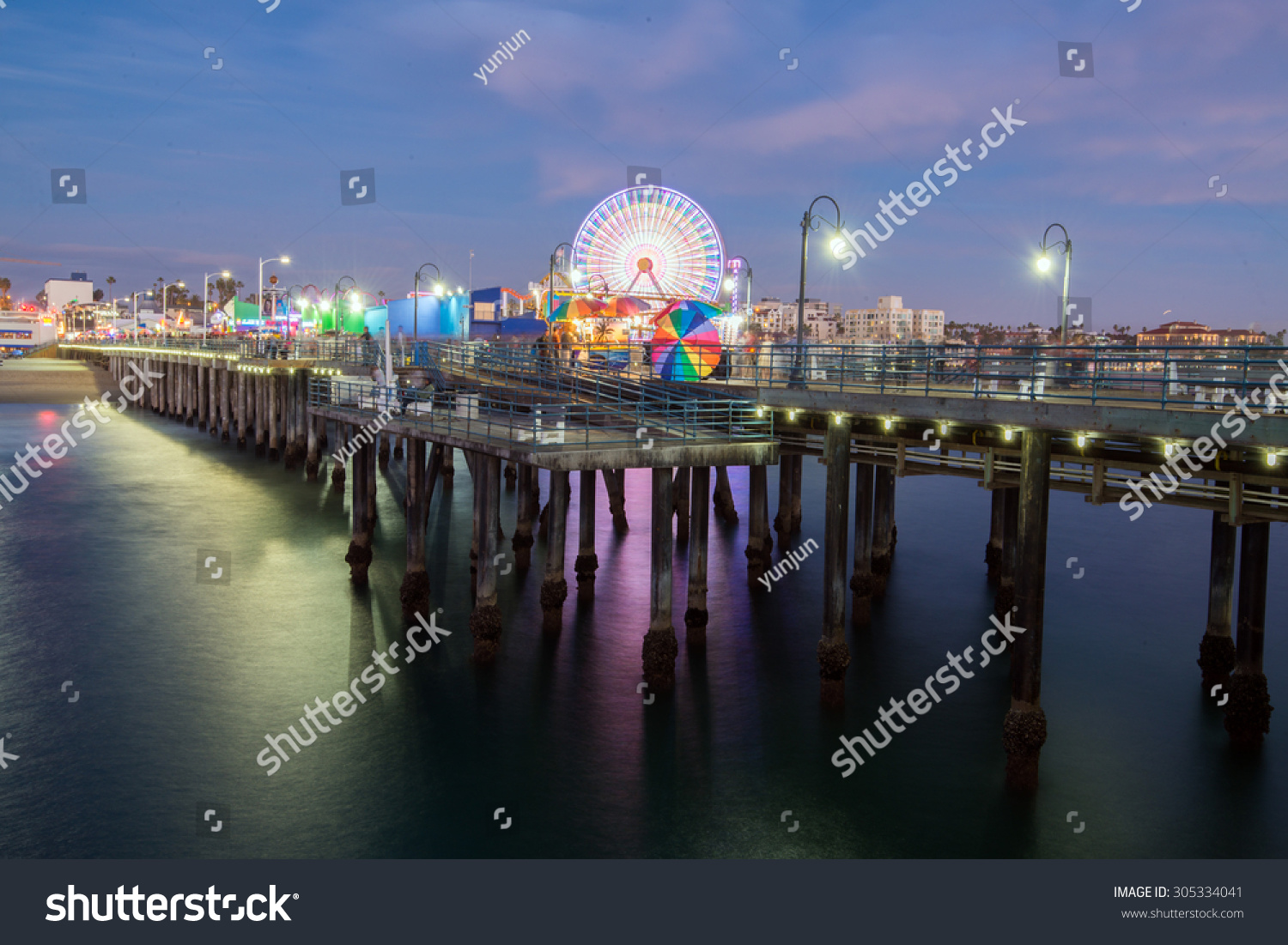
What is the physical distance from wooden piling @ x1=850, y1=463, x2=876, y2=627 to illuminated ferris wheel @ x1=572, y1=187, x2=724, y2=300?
1717 cm

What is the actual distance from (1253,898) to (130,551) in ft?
107

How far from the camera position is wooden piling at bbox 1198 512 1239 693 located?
18.4 m

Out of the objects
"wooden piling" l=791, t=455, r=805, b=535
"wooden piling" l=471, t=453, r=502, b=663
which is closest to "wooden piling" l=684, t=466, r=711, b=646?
"wooden piling" l=471, t=453, r=502, b=663

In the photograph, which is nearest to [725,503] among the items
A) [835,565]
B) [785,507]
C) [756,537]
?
[785,507]

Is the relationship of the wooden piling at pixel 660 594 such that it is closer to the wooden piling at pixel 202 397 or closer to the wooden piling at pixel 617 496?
the wooden piling at pixel 617 496

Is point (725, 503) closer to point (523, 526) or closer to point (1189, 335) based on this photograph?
point (523, 526)

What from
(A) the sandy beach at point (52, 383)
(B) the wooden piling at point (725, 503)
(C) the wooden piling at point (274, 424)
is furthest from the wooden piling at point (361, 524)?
(A) the sandy beach at point (52, 383)

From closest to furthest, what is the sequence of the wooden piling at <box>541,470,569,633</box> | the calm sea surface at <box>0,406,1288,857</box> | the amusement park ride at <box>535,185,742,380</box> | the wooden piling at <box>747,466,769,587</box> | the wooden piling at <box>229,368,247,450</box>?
the calm sea surface at <box>0,406,1288,857</box> < the wooden piling at <box>541,470,569,633</box> < the wooden piling at <box>747,466,769,587</box> < the amusement park ride at <box>535,185,742,380</box> < the wooden piling at <box>229,368,247,450</box>

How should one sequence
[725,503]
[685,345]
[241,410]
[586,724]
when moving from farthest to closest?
[241,410]
[725,503]
[685,345]
[586,724]

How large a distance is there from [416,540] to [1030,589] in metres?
14.0

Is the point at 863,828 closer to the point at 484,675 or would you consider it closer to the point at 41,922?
the point at 484,675

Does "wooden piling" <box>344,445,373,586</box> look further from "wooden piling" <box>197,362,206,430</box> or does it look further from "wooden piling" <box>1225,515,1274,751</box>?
"wooden piling" <box>197,362,206,430</box>

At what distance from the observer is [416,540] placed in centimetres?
2359

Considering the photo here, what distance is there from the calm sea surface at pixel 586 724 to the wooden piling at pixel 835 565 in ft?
2.57
